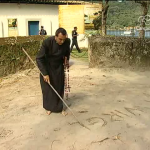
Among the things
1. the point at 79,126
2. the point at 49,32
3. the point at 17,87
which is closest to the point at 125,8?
the point at 49,32

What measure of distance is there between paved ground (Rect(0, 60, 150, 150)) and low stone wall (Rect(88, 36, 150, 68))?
1423 millimetres

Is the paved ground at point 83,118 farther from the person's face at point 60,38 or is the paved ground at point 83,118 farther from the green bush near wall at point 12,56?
the person's face at point 60,38

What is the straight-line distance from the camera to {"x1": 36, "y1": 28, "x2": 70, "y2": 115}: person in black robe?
15.0 ft

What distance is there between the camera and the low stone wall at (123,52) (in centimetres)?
885

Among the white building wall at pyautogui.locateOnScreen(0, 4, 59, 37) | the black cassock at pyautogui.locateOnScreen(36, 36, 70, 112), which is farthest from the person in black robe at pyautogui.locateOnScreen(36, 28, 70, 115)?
the white building wall at pyautogui.locateOnScreen(0, 4, 59, 37)

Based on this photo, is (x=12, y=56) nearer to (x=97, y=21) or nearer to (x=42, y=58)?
(x=42, y=58)

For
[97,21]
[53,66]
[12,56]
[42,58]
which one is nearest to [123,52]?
[12,56]

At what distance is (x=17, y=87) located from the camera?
23.1ft

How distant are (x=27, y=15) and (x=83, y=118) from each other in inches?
523

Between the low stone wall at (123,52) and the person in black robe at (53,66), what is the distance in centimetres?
416

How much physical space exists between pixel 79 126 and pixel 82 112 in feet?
2.14

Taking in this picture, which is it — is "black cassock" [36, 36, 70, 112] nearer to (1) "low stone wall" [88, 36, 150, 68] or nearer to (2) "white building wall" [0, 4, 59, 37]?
(1) "low stone wall" [88, 36, 150, 68]

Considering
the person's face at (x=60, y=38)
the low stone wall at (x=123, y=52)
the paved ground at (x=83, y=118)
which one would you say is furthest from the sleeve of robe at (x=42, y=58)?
the low stone wall at (x=123, y=52)

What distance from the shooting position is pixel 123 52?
886 cm
